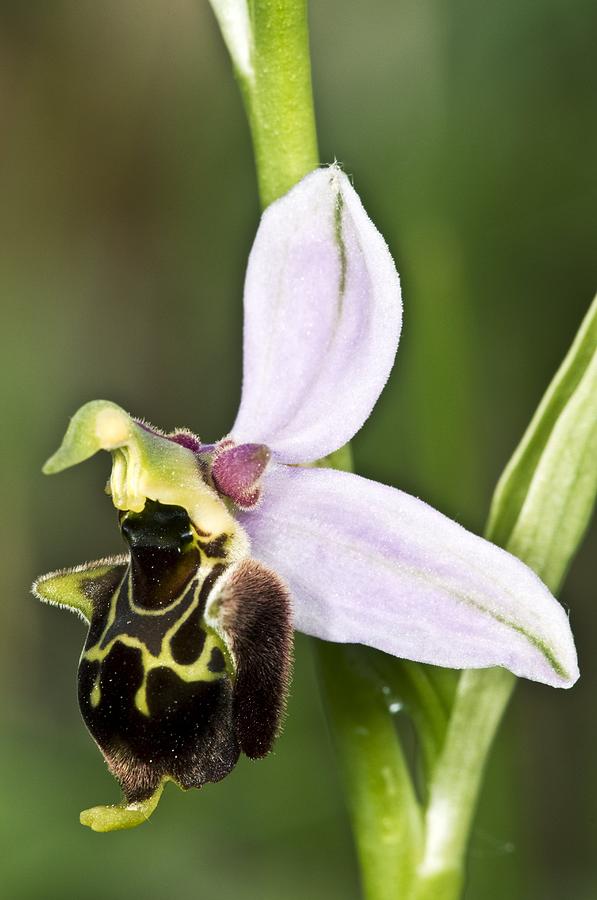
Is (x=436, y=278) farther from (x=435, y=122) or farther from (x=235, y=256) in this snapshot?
(x=235, y=256)

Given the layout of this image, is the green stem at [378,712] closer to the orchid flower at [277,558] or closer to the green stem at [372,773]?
the green stem at [372,773]

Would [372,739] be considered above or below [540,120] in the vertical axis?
below

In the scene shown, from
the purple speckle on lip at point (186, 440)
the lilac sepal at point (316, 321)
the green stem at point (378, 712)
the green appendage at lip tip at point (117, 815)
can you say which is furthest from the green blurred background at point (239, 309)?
the lilac sepal at point (316, 321)

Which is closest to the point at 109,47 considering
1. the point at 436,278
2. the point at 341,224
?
the point at 436,278

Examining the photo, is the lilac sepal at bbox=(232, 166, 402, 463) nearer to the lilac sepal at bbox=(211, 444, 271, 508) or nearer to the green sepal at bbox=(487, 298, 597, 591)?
the lilac sepal at bbox=(211, 444, 271, 508)

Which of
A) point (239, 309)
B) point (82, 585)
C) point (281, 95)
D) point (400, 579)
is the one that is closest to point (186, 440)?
point (82, 585)

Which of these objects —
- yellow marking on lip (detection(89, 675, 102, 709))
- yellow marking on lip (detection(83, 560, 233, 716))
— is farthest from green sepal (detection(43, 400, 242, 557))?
yellow marking on lip (detection(89, 675, 102, 709))
